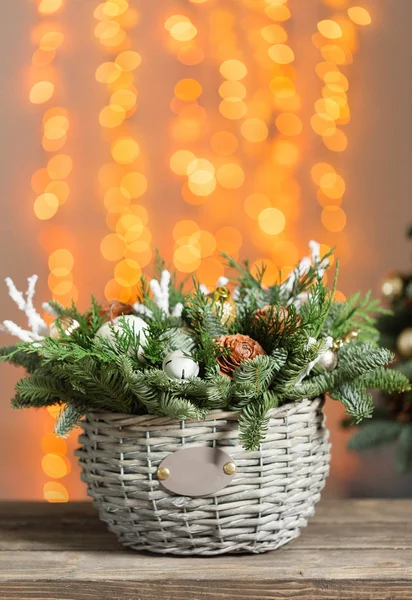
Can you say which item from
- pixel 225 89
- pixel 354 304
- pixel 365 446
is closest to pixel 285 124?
pixel 225 89

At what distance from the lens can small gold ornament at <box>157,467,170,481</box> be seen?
71 cm

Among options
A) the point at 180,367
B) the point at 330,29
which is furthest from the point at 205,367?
the point at 330,29

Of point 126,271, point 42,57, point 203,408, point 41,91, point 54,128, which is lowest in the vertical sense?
point 203,408

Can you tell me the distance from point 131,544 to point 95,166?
5.14ft

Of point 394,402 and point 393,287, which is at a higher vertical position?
point 393,287

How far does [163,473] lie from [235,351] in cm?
14

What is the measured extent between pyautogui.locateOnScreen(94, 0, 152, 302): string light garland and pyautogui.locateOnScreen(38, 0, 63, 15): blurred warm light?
12cm

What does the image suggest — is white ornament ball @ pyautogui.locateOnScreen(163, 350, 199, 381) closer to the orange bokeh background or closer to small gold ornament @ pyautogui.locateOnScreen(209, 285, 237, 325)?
small gold ornament @ pyautogui.locateOnScreen(209, 285, 237, 325)

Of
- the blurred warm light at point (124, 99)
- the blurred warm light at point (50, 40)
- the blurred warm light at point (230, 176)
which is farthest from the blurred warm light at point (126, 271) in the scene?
the blurred warm light at point (50, 40)

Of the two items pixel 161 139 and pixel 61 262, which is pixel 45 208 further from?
pixel 161 139

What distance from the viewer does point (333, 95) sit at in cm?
221

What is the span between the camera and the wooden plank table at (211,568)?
67 cm

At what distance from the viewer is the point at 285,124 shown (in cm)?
220

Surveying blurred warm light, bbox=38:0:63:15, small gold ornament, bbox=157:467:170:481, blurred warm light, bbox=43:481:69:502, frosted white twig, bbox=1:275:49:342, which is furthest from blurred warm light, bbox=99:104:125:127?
small gold ornament, bbox=157:467:170:481
